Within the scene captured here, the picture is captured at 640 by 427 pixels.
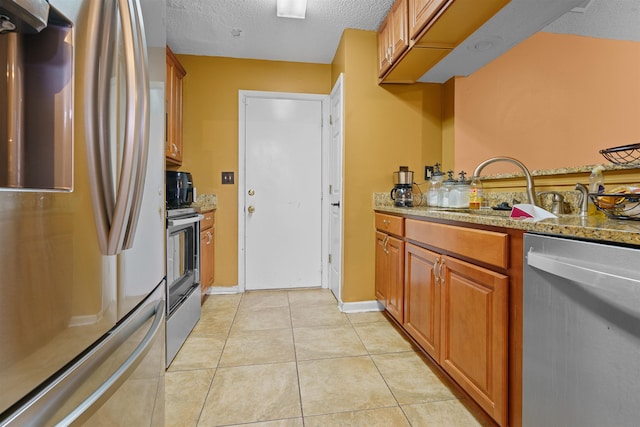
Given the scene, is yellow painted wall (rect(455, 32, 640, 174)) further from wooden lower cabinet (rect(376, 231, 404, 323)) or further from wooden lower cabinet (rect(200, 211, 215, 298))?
wooden lower cabinet (rect(200, 211, 215, 298))

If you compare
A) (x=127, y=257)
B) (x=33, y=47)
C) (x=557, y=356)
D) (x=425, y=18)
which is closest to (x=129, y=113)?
(x=33, y=47)

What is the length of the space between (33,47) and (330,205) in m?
2.55

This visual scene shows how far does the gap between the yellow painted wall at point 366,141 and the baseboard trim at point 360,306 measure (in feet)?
0.12

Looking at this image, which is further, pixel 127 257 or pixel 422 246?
pixel 422 246

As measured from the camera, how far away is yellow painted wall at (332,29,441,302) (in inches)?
96.4

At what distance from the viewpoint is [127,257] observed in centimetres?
71

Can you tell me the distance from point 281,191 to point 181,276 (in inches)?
52.3

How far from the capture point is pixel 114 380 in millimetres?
657

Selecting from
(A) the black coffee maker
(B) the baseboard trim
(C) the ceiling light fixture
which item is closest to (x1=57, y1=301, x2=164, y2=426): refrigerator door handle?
(B) the baseboard trim

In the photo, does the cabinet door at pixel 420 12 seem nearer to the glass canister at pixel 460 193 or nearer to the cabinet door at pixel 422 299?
the glass canister at pixel 460 193

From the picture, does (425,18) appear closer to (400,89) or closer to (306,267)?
(400,89)

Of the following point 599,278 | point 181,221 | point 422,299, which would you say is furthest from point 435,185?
point 181,221

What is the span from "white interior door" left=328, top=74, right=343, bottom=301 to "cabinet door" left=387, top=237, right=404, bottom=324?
1.76 ft

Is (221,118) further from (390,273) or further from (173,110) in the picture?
(390,273)
